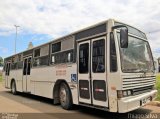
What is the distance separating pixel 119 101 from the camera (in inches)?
285

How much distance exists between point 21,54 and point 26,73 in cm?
191

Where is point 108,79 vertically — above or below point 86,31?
below

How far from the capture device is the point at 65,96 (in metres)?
10.2

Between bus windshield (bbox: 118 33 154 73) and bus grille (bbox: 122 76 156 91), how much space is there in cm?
27

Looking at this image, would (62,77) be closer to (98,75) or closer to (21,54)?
(98,75)

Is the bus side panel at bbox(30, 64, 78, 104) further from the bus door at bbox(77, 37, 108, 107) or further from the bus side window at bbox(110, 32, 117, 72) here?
the bus side window at bbox(110, 32, 117, 72)

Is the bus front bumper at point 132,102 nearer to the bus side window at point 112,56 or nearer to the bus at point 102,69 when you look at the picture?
the bus at point 102,69

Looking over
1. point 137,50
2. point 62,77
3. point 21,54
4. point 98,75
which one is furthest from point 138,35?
point 21,54

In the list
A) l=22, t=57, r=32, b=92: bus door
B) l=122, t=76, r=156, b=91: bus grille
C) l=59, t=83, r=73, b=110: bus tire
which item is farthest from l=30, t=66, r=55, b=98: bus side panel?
l=122, t=76, r=156, b=91: bus grille

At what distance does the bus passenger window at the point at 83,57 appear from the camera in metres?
8.82

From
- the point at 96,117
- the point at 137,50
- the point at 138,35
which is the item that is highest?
A: the point at 138,35

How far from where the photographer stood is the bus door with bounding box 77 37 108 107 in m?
7.97

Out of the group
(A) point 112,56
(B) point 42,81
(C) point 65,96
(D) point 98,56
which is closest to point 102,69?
(D) point 98,56

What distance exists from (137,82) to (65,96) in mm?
3363
